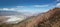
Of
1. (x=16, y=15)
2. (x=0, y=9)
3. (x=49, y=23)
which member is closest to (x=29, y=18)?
(x=16, y=15)

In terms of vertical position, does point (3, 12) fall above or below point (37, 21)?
above

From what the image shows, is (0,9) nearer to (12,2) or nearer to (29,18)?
(12,2)

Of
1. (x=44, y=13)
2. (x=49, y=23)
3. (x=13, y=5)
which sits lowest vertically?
(x=49, y=23)

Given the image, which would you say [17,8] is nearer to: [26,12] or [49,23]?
[26,12]

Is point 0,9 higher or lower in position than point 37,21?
higher

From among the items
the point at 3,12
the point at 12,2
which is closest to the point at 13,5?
the point at 12,2

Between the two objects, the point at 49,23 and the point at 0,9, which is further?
the point at 0,9
